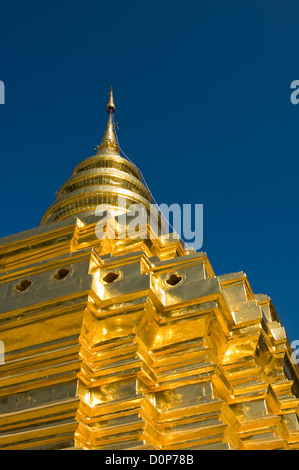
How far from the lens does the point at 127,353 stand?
10.7 metres

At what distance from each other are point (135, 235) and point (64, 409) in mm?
5457

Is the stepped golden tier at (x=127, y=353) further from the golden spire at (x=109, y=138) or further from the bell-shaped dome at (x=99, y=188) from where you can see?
the golden spire at (x=109, y=138)

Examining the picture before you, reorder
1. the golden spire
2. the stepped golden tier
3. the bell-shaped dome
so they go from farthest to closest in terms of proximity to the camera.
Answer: the golden spire < the bell-shaped dome < the stepped golden tier

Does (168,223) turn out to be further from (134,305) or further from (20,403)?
(20,403)

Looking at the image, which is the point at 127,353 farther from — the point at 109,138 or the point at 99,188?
the point at 109,138

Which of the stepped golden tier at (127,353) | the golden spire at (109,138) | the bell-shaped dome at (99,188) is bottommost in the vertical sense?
the stepped golden tier at (127,353)

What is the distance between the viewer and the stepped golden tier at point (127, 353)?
9.73 m

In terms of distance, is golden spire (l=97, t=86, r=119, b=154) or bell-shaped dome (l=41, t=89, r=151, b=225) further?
golden spire (l=97, t=86, r=119, b=154)

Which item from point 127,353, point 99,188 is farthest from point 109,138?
point 127,353

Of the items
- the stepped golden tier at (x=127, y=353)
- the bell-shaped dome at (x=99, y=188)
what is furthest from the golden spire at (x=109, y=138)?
the stepped golden tier at (x=127, y=353)

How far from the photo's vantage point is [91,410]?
9.94 metres

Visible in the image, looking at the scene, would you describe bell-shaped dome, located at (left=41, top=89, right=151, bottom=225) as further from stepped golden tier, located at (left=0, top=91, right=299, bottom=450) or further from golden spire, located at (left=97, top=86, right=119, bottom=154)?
stepped golden tier, located at (left=0, top=91, right=299, bottom=450)

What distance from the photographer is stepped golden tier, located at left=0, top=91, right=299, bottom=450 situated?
9727 mm

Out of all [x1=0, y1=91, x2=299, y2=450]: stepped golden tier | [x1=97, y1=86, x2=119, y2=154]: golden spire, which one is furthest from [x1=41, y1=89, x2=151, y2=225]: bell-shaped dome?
[x1=0, y1=91, x2=299, y2=450]: stepped golden tier
